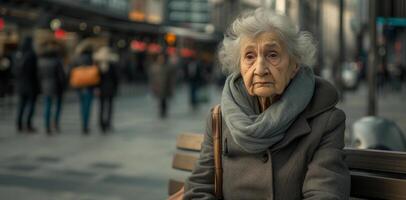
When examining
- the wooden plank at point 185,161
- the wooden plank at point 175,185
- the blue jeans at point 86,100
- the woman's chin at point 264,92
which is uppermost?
the woman's chin at point 264,92

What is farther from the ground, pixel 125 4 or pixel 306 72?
pixel 125 4

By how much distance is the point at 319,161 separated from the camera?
2379mm

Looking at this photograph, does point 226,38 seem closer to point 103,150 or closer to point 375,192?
point 375,192

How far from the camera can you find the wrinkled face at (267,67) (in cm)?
250

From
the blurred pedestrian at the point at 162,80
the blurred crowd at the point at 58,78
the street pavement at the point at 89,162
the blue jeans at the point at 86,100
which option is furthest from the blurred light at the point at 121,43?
the blue jeans at the point at 86,100

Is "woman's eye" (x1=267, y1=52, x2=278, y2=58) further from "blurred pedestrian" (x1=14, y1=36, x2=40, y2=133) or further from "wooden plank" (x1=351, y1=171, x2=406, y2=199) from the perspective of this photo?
"blurred pedestrian" (x1=14, y1=36, x2=40, y2=133)

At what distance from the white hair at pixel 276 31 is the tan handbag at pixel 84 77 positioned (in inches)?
362

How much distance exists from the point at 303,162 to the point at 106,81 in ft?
33.0

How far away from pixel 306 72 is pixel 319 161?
39 centimetres

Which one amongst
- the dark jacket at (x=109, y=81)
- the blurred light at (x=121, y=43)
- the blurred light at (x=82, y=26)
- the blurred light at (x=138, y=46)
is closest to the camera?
the dark jacket at (x=109, y=81)

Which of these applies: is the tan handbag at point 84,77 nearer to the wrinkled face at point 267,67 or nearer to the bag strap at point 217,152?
the bag strap at point 217,152

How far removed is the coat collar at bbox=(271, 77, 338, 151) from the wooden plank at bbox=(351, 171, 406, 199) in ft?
1.28

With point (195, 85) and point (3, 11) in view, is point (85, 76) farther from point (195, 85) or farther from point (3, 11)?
point (3, 11)

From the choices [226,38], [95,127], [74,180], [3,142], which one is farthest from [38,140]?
[226,38]
